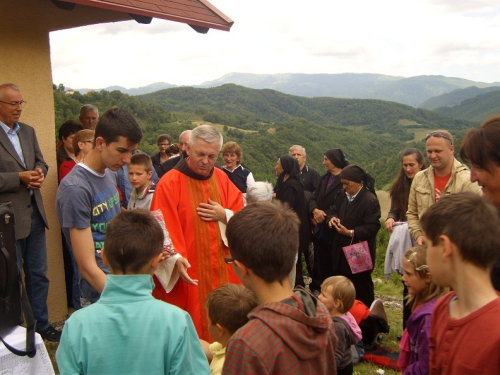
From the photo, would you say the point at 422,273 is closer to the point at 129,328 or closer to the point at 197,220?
the point at 197,220

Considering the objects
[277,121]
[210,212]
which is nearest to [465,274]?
[210,212]

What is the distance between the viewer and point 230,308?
8.79ft

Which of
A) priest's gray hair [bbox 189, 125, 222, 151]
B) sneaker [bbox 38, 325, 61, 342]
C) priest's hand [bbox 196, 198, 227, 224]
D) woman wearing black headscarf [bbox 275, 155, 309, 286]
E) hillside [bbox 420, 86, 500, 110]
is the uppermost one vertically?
hillside [bbox 420, 86, 500, 110]

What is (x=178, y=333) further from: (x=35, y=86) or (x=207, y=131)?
(x=35, y=86)

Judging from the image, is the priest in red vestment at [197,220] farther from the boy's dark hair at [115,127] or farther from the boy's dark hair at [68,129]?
the boy's dark hair at [68,129]

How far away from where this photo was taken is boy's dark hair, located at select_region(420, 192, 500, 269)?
182 centimetres

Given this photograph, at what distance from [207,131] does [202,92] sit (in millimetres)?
60248

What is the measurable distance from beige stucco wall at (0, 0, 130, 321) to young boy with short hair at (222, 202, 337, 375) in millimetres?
3842

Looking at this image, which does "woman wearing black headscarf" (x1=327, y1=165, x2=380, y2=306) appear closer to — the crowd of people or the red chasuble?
the crowd of people

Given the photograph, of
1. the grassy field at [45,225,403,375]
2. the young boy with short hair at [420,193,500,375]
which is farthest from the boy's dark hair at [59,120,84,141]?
the young boy with short hair at [420,193,500,375]

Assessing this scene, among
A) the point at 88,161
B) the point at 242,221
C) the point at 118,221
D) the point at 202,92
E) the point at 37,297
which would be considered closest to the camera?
the point at 242,221

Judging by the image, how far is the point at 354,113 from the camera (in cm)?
7475

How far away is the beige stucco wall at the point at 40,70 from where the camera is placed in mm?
4785

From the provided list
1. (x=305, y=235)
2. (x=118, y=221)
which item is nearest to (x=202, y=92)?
(x=305, y=235)
